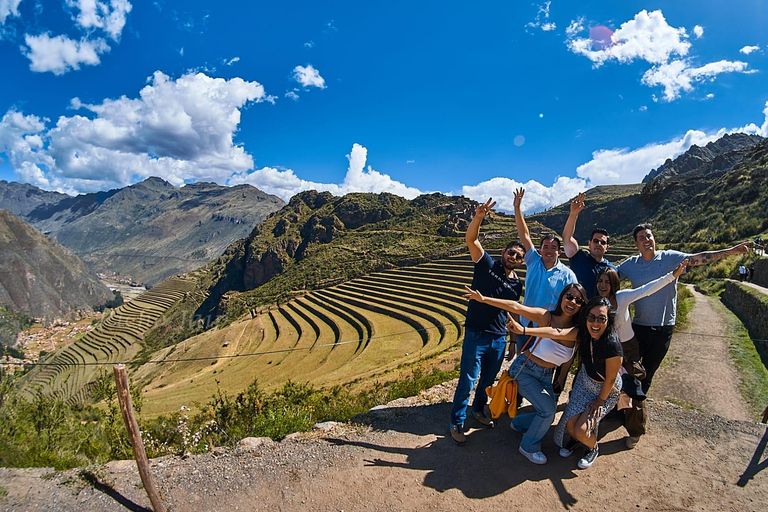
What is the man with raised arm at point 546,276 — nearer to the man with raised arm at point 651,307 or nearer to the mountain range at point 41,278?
the man with raised arm at point 651,307

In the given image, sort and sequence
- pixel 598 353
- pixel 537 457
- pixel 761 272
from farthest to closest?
pixel 761 272 → pixel 537 457 → pixel 598 353

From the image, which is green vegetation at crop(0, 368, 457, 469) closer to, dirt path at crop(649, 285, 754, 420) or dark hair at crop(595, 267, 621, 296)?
dark hair at crop(595, 267, 621, 296)

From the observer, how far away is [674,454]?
3793 mm

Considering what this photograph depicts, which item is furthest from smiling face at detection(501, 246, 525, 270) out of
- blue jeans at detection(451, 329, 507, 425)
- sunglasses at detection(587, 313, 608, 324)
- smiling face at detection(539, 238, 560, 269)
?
sunglasses at detection(587, 313, 608, 324)

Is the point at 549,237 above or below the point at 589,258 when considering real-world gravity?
above

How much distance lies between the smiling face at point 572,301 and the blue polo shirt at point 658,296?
1116 mm

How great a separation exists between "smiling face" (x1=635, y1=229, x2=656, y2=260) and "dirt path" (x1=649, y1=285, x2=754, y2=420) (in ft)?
9.56

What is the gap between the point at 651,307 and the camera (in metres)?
4.07

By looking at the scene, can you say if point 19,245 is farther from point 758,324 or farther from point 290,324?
point 758,324

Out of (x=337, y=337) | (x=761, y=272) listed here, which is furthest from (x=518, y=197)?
(x=337, y=337)

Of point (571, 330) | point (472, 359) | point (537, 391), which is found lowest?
point (537, 391)

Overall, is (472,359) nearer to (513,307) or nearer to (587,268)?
(513,307)

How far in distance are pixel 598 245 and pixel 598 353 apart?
1.66 meters

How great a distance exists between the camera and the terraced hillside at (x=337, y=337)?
66.2ft
